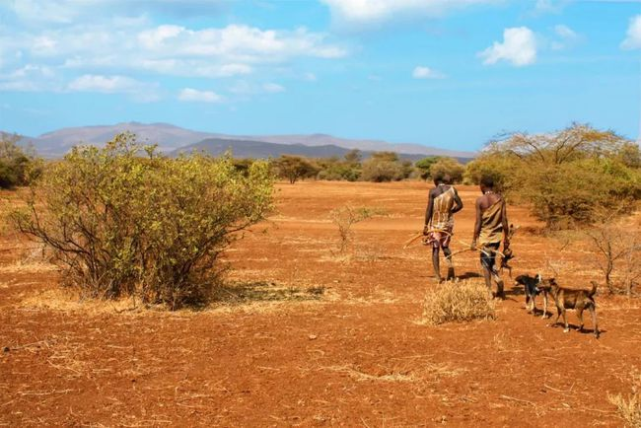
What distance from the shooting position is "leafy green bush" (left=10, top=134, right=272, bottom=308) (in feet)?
27.7

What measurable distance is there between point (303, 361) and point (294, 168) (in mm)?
54489

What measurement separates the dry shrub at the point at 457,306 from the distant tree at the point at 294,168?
48.2 metres

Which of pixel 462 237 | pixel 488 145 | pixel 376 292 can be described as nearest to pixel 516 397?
pixel 376 292

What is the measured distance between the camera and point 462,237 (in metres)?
19.8

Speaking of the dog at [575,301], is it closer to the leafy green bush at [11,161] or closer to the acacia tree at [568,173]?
the acacia tree at [568,173]

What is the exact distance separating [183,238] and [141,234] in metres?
0.66

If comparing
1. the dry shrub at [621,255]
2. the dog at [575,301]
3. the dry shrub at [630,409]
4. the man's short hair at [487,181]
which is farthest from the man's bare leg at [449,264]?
the dry shrub at [630,409]

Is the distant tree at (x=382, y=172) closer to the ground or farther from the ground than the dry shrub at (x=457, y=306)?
farther from the ground

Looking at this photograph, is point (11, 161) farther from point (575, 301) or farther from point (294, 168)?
point (575, 301)

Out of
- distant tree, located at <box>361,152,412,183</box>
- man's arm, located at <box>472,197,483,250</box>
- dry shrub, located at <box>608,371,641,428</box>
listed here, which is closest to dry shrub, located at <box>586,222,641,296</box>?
man's arm, located at <box>472,197,483,250</box>

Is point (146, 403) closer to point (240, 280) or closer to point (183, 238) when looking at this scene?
point (183, 238)

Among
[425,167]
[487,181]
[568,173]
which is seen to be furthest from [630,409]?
[425,167]

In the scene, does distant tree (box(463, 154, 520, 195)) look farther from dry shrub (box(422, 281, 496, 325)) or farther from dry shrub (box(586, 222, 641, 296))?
dry shrub (box(422, 281, 496, 325))

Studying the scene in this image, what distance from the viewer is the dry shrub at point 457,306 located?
7.82m
